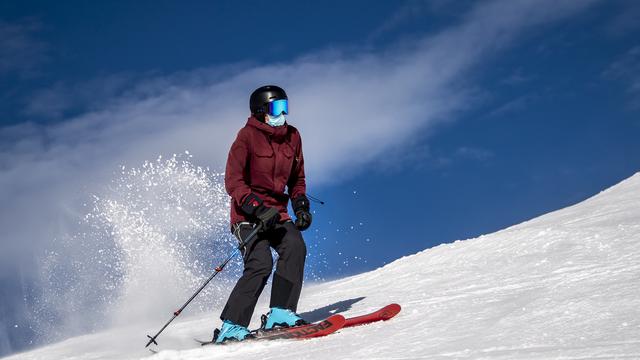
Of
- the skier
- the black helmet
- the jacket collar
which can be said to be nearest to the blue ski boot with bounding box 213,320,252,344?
the skier

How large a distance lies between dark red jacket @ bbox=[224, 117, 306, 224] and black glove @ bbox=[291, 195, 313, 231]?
0.33 feet

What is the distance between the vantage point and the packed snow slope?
4348mm

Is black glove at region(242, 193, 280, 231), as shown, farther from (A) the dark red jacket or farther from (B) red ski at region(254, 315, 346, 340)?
(B) red ski at region(254, 315, 346, 340)

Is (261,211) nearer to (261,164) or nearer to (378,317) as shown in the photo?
(261,164)

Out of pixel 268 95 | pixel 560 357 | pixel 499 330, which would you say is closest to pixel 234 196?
pixel 268 95

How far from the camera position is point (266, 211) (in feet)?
20.9

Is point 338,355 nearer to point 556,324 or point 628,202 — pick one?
point 556,324

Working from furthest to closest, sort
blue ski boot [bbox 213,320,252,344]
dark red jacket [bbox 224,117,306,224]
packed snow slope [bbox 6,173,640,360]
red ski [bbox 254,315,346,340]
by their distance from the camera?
1. dark red jacket [bbox 224,117,306,224]
2. blue ski boot [bbox 213,320,252,344]
3. red ski [bbox 254,315,346,340]
4. packed snow slope [bbox 6,173,640,360]

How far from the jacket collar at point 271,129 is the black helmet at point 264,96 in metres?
0.11

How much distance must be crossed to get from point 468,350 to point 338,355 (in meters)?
0.97

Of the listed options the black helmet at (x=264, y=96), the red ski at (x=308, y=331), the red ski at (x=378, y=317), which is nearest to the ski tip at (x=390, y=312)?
the red ski at (x=378, y=317)

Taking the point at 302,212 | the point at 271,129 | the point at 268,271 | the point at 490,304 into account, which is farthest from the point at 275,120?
the point at 490,304

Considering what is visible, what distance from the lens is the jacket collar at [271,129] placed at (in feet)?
22.2

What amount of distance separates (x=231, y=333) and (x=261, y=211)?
1.10 metres
